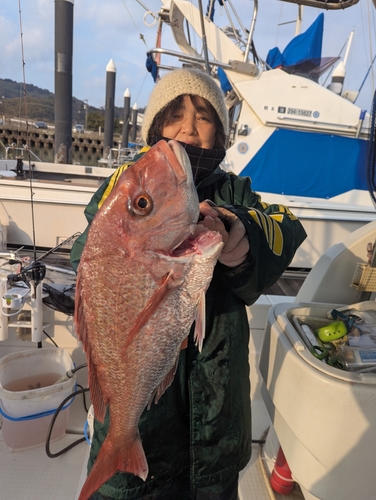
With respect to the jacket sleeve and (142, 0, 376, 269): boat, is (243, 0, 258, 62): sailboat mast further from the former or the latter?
the jacket sleeve

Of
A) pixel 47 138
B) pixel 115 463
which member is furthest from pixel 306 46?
pixel 47 138

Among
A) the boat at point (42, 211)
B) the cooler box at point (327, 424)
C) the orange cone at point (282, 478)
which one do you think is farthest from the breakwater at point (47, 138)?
the cooler box at point (327, 424)

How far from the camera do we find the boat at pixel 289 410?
129cm

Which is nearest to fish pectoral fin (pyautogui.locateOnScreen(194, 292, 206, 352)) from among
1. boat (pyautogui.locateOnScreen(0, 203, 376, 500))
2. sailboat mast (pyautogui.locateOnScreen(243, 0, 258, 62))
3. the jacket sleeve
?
the jacket sleeve

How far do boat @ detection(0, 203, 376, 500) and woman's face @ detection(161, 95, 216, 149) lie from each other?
3.28 feet

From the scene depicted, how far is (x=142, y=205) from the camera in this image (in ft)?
3.00

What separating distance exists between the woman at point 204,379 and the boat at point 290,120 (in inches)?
194

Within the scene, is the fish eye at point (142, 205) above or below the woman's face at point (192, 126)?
below

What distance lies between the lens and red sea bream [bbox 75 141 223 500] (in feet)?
2.93

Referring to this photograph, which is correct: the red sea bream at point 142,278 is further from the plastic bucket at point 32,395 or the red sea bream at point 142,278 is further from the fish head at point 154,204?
the plastic bucket at point 32,395

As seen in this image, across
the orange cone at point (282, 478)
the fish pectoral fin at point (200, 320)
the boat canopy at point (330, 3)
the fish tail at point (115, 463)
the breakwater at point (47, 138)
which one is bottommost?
the orange cone at point (282, 478)

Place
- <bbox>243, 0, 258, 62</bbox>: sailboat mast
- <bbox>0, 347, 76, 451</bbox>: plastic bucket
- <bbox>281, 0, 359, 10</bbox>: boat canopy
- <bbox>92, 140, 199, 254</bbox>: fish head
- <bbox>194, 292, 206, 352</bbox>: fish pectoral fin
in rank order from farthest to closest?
1. <bbox>243, 0, 258, 62</bbox>: sailboat mast
2. <bbox>0, 347, 76, 451</bbox>: plastic bucket
3. <bbox>281, 0, 359, 10</bbox>: boat canopy
4. <bbox>194, 292, 206, 352</bbox>: fish pectoral fin
5. <bbox>92, 140, 199, 254</bbox>: fish head

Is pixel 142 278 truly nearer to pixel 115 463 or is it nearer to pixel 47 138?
pixel 115 463

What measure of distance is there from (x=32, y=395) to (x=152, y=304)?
1.70 m
